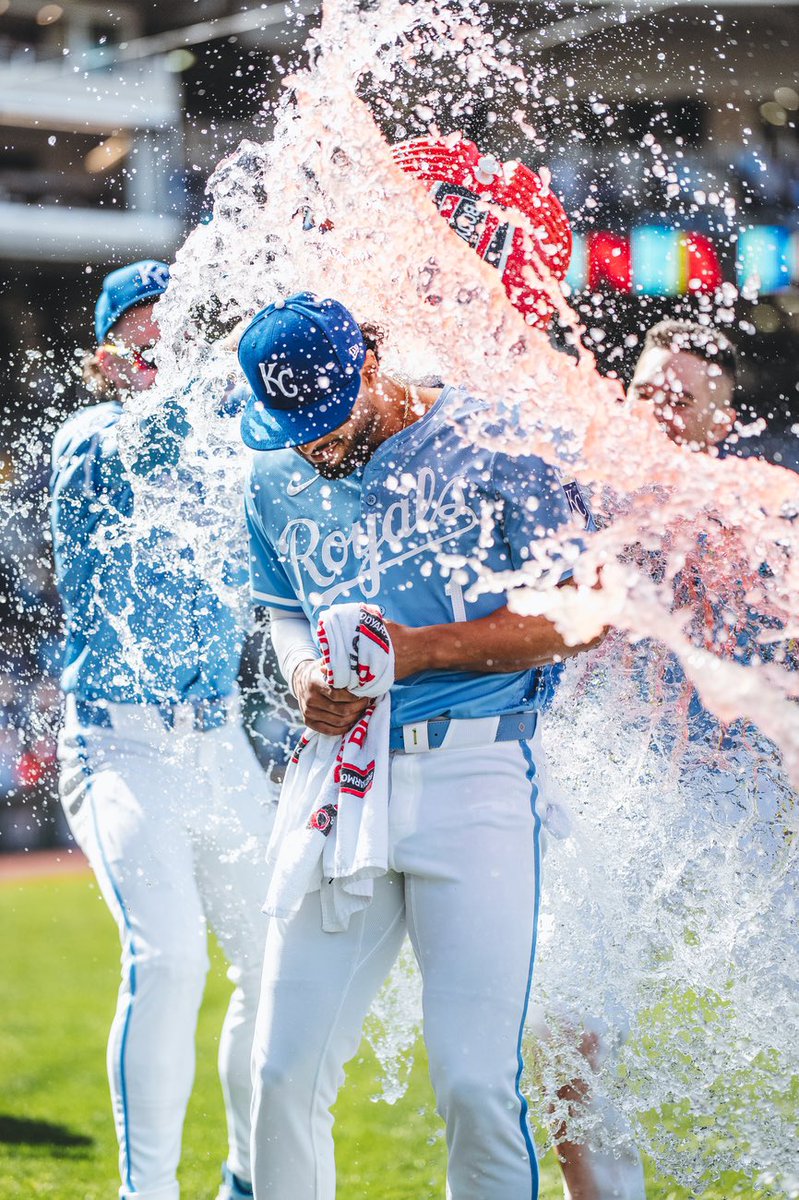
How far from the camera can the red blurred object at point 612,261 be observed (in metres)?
10.0

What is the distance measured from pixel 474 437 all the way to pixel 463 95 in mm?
2800

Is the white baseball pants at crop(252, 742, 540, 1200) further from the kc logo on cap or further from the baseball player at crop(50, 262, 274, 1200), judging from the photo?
the baseball player at crop(50, 262, 274, 1200)

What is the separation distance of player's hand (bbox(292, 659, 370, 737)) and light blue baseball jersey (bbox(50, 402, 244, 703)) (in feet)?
3.47

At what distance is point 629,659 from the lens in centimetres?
367

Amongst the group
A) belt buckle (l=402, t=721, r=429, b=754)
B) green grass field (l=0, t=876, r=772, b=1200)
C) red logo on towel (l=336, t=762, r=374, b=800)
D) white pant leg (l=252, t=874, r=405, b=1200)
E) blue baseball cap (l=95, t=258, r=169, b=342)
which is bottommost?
green grass field (l=0, t=876, r=772, b=1200)

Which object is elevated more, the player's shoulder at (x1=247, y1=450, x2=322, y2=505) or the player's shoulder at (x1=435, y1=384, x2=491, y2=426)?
the player's shoulder at (x1=435, y1=384, x2=491, y2=426)

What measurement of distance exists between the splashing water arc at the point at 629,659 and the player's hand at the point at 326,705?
0.67 metres

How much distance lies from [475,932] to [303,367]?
1.19m

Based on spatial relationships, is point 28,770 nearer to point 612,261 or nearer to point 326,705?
point 612,261

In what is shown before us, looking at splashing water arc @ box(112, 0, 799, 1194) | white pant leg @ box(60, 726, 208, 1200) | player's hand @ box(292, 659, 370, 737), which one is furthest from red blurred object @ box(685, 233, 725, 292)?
player's hand @ box(292, 659, 370, 737)

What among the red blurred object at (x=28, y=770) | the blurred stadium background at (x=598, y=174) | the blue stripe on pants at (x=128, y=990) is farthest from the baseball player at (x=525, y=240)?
the red blurred object at (x=28, y=770)

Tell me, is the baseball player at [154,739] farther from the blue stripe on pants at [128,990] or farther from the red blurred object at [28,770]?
the red blurred object at [28,770]

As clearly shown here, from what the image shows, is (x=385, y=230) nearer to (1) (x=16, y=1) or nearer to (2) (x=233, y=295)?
(2) (x=233, y=295)

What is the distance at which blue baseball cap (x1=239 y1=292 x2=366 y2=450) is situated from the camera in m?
2.82
